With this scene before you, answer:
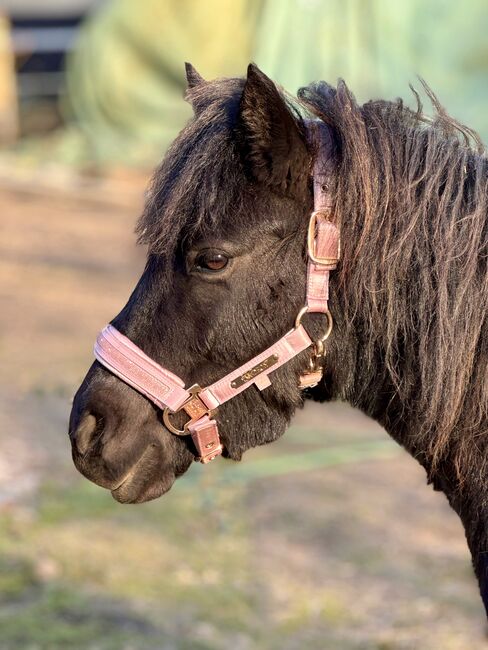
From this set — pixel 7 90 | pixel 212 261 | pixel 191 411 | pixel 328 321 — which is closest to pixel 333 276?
pixel 328 321

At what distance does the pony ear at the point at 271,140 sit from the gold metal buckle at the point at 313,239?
0.29 feet

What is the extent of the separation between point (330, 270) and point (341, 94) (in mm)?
425

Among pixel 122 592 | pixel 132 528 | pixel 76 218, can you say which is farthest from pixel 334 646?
pixel 76 218

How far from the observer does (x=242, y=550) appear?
463 centimetres

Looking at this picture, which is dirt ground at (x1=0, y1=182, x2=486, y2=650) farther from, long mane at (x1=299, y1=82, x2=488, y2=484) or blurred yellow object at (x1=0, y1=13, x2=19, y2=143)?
blurred yellow object at (x1=0, y1=13, x2=19, y2=143)

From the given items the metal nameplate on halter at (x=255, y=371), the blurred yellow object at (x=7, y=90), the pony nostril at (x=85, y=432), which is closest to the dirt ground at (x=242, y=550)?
the pony nostril at (x=85, y=432)

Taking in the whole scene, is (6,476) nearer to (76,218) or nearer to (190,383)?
(190,383)

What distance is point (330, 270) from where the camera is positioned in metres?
2.18

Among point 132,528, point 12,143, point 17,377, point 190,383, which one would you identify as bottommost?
point 12,143

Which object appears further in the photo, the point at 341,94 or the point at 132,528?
the point at 132,528

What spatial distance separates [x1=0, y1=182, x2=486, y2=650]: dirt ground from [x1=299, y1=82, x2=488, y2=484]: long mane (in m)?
2.03

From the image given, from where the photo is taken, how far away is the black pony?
2.12 metres

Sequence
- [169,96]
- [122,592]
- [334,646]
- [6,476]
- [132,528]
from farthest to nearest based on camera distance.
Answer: [169,96] < [6,476] < [132,528] < [122,592] < [334,646]

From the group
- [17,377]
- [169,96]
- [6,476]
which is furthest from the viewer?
[169,96]
